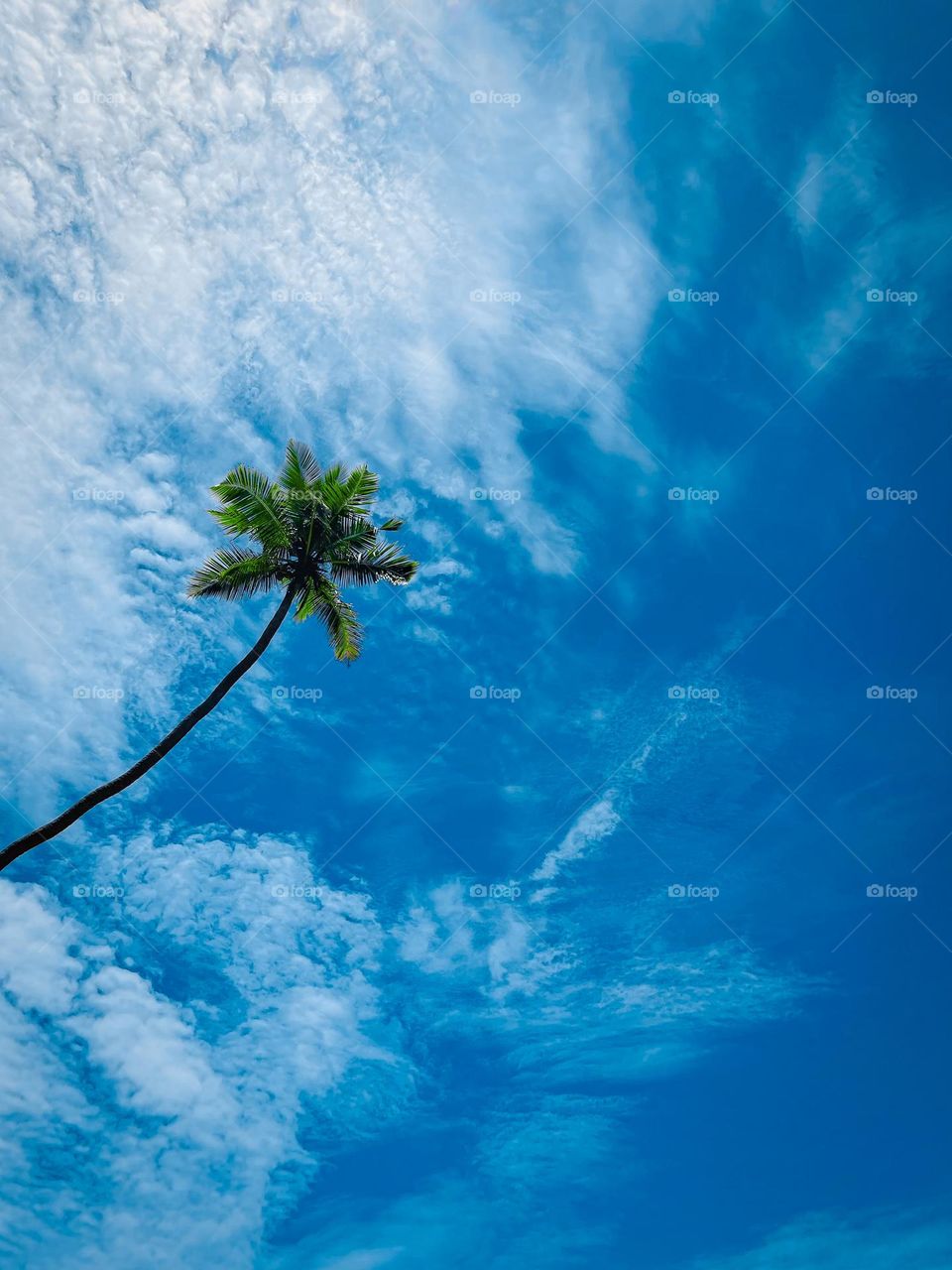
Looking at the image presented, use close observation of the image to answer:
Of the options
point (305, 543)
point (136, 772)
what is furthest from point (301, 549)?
point (136, 772)

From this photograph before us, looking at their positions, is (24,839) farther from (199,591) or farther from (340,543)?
(340,543)

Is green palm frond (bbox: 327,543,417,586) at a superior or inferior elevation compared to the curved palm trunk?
superior

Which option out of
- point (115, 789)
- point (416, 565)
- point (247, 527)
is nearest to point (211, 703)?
point (115, 789)

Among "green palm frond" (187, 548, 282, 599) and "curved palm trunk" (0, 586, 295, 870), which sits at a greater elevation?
"green palm frond" (187, 548, 282, 599)

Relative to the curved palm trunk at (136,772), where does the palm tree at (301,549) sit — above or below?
above
